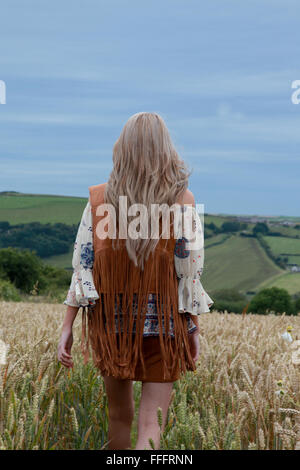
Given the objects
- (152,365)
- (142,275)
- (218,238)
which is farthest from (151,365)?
(218,238)

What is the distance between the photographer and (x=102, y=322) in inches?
114

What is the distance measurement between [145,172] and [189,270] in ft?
1.78

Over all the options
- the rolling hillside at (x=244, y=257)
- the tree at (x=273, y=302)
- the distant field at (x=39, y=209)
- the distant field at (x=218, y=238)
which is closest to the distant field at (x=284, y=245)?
the rolling hillside at (x=244, y=257)

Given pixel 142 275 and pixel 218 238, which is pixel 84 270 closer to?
pixel 142 275

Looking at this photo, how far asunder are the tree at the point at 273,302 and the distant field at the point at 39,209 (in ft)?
86.9

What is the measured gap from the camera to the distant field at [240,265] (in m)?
40.5

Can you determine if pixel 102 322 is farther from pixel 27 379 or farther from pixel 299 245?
pixel 299 245

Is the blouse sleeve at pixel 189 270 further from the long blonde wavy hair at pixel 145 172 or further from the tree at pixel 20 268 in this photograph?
the tree at pixel 20 268

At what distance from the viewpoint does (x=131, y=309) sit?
2.82m

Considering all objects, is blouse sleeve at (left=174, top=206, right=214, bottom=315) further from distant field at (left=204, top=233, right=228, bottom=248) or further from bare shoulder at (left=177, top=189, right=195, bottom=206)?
distant field at (left=204, top=233, right=228, bottom=248)

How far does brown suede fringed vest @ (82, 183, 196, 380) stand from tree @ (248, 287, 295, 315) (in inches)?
1070

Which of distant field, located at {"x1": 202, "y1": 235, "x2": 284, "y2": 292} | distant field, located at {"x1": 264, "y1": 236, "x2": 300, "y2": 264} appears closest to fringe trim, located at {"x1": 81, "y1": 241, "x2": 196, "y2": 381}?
distant field, located at {"x1": 202, "y1": 235, "x2": 284, "y2": 292}

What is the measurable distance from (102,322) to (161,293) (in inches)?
13.5
